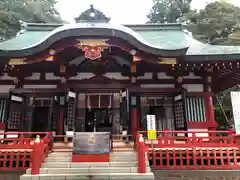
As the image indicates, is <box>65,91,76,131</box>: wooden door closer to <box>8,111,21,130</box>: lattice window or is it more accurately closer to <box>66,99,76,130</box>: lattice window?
<box>66,99,76,130</box>: lattice window

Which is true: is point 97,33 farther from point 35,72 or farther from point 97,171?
point 97,171

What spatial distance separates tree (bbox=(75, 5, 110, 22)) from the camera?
8.94 m

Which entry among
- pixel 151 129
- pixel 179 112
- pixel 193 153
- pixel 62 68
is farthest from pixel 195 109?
pixel 62 68

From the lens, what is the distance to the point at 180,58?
7.83m

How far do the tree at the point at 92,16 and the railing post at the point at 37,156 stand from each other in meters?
5.11

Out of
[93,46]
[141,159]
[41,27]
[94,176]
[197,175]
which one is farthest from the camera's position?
[41,27]

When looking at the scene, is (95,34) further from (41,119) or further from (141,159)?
(41,119)

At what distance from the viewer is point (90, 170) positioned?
6031 mm

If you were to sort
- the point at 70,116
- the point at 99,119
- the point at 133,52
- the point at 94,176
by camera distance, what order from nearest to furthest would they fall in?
the point at 94,176 < the point at 133,52 < the point at 70,116 < the point at 99,119

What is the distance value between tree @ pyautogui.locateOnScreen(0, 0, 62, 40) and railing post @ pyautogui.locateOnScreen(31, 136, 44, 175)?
63.6 feet

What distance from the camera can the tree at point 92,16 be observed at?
352 inches

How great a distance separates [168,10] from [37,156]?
102 ft

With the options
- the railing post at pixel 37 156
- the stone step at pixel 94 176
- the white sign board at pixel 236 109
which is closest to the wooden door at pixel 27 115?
the railing post at pixel 37 156

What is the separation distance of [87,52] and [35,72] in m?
2.97
